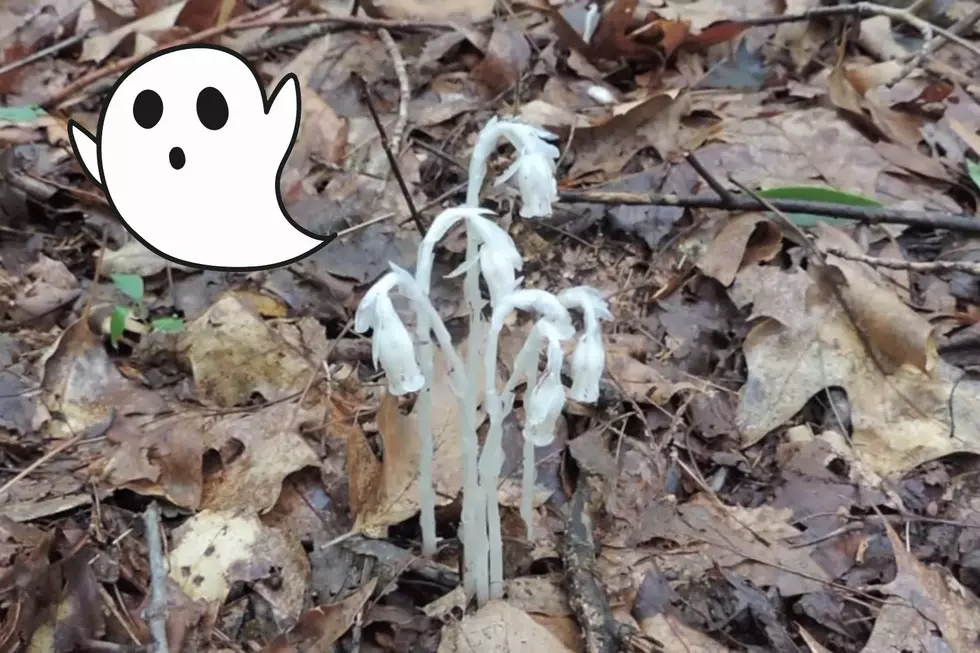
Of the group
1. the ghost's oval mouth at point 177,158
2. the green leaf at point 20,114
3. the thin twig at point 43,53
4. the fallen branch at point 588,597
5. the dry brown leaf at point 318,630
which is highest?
the ghost's oval mouth at point 177,158

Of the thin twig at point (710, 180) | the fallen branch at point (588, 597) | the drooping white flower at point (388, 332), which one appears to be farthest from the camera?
the thin twig at point (710, 180)

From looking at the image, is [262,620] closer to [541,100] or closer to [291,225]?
[291,225]

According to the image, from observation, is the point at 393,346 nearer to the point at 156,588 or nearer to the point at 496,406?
the point at 496,406

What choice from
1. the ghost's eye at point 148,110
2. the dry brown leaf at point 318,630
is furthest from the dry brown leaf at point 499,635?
the ghost's eye at point 148,110

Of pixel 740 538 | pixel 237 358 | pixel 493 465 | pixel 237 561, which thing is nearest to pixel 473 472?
pixel 493 465

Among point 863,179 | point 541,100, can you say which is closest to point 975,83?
point 863,179

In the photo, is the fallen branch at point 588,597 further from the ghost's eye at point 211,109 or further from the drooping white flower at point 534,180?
the ghost's eye at point 211,109

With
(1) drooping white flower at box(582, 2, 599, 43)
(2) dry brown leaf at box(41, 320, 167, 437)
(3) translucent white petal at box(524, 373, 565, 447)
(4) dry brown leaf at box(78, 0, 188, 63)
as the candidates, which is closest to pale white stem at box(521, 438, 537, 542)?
(3) translucent white petal at box(524, 373, 565, 447)

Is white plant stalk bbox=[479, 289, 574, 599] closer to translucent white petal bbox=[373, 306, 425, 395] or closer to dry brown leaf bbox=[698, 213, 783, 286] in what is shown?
translucent white petal bbox=[373, 306, 425, 395]
